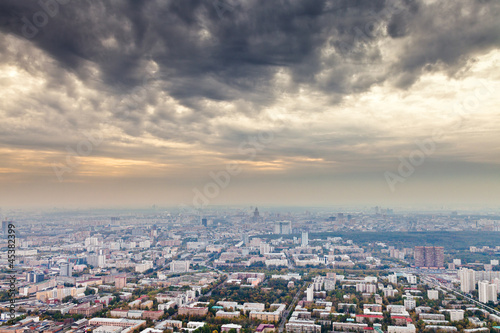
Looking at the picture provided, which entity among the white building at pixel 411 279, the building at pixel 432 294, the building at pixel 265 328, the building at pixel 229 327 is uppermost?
the building at pixel 229 327

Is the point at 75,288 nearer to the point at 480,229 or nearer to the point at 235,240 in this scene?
the point at 235,240

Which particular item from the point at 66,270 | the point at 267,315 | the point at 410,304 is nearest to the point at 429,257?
the point at 410,304

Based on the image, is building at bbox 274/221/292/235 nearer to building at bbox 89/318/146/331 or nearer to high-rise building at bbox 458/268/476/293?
high-rise building at bbox 458/268/476/293

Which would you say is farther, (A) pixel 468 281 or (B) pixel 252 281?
(B) pixel 252 281

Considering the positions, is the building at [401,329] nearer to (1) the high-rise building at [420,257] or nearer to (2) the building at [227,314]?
(2) the building at [227,314]

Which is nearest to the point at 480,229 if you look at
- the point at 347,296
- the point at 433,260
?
the point at 433,260

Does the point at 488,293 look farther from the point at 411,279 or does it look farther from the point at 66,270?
the point at 66,270

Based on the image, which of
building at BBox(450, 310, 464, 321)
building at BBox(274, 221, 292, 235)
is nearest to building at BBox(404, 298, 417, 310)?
building at BBox(450, 310, 464, 321)

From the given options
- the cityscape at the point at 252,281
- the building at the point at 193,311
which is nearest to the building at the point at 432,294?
the cityscape at the point at 252,281
